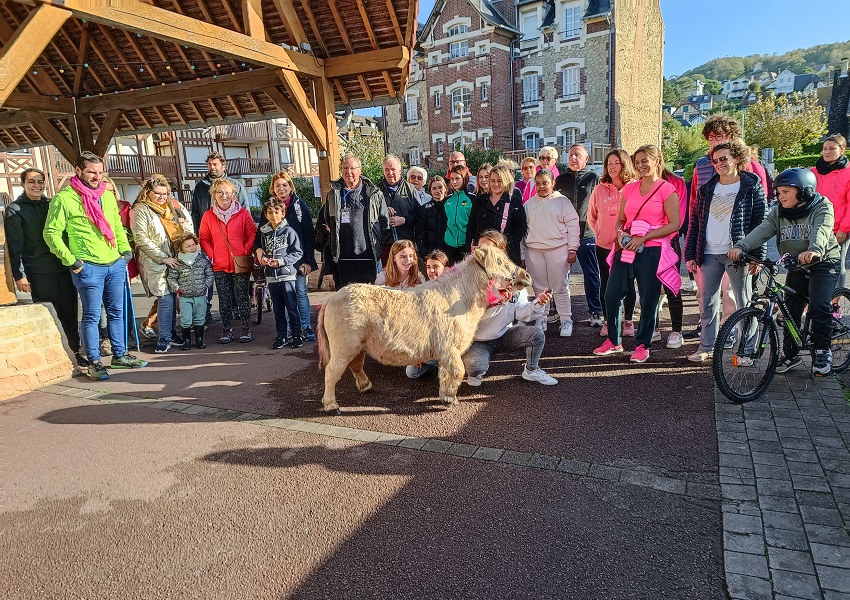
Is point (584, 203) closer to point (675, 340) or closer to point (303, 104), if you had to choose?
point (675, 340)

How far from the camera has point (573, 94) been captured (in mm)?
29953

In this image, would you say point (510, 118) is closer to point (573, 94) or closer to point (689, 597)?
point (573, 94)

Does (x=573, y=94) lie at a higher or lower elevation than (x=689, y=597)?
higher

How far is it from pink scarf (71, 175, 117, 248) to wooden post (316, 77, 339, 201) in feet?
13.6

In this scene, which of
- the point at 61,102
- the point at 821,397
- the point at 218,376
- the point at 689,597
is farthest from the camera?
the point at 61,102

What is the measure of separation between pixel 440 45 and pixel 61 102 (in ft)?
85.5

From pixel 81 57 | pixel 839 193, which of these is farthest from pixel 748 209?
pixel 81 57

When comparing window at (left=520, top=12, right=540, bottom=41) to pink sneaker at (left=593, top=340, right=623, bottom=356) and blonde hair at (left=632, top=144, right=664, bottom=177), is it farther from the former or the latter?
pink sneaker at (left=593, top=340, right=623, bottom=356)

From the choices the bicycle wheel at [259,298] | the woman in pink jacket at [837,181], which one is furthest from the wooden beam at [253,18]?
the woman in pink jacket at [837,181]

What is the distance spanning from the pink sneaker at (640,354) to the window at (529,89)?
28.7m

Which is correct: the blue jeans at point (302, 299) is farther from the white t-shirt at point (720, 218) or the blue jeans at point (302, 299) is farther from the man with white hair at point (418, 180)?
the white t-shirt at point (720, 218)

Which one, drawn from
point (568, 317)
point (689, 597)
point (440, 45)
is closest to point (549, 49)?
point (440, 45)

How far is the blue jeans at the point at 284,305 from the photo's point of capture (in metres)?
6.87

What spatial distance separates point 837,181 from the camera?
6.36 m
